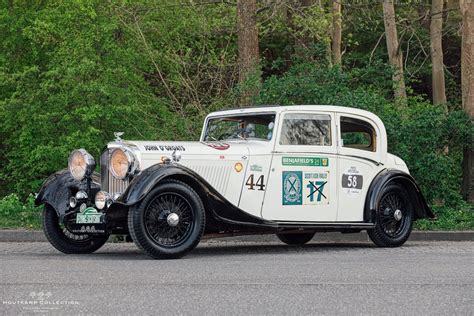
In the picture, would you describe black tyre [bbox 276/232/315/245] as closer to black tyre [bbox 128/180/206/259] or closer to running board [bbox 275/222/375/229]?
running board [bbox 275/222/375/229]

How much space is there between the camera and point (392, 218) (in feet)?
42.0

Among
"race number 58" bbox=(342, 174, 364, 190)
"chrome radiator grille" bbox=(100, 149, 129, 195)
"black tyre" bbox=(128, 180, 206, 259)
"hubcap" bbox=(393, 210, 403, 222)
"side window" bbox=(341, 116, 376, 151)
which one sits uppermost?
"side window" bbox=(341, 116, 376, 151)

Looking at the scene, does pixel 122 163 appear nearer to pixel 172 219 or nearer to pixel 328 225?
pixel 172 219

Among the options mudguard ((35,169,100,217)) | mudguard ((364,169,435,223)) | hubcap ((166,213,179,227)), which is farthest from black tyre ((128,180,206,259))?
mudguard ((364,169,435,223))

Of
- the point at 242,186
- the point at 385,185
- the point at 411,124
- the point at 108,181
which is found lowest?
the point at 385,185

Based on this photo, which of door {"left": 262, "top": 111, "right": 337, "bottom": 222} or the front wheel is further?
the front wheel

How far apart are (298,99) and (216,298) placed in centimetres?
999

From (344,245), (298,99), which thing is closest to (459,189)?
(298,99)

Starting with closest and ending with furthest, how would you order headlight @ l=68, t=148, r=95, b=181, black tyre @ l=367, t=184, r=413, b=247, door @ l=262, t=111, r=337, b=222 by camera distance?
headlight @ l=68, t=148, r=95, b=181, door @ l=262, t=111, r=337, b=222, black tyre @ l=367, t=184, r=413, b=247

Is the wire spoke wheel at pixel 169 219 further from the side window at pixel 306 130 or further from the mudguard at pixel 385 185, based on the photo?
the mudguard at pixel 385 185

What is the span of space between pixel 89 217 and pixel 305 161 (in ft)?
9.32

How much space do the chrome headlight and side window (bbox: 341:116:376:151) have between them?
3.23 metres

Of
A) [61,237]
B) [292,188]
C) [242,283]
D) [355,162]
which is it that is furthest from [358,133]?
[242,283]

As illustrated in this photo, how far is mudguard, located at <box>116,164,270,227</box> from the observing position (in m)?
10.4
